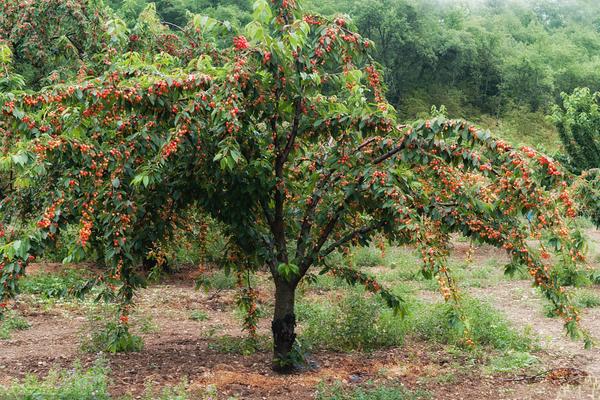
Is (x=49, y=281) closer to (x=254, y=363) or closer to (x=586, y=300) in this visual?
(x=254, y=363)

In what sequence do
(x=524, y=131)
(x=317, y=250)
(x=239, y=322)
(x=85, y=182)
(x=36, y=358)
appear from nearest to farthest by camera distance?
(x=85, y=182)
(x=317, y=250)
(x=36, y=358)
(x=239, y=322)
(x=524, y=131)

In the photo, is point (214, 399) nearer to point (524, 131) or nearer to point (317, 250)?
point (317, 250)

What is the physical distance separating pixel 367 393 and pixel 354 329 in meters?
1.68

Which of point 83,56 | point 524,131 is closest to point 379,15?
point 524,131

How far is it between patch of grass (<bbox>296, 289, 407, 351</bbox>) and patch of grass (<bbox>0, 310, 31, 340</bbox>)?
3.42 m

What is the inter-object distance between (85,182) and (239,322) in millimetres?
4300

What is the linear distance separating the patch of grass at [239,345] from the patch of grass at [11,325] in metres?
2.44

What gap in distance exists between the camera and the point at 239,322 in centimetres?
873

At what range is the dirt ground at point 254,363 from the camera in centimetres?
584

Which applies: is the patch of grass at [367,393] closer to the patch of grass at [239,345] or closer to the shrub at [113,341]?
the patch of grass at [239,345]

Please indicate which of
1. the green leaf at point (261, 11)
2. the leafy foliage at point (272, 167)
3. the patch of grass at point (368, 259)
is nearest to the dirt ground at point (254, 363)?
the leafy foliage at point (272, 167)

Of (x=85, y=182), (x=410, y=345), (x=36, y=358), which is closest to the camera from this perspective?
(x=85, y=182)

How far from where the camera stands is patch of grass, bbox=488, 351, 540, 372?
651cm

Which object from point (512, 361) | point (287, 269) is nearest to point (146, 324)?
point (287, 269)
